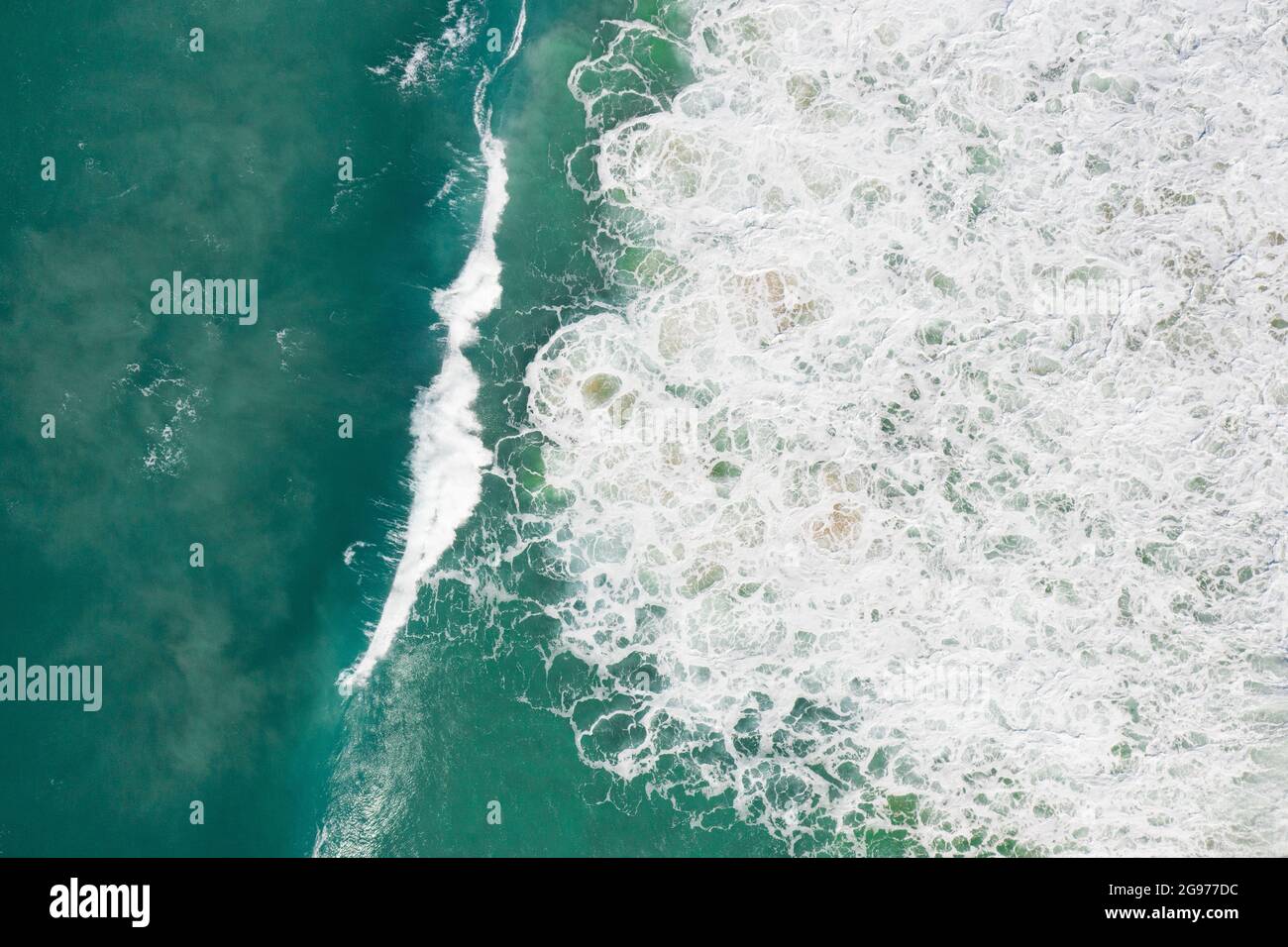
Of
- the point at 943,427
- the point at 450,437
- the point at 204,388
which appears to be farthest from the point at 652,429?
the point at 204,388

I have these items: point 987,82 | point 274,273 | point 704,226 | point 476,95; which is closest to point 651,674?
point 704,226

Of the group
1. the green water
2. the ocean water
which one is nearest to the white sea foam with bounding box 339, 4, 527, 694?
the ocean water

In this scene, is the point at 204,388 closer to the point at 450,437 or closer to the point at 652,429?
the point at 450,437

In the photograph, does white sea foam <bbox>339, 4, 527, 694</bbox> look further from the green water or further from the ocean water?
the green water

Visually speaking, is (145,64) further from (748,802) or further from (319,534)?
(748,802)

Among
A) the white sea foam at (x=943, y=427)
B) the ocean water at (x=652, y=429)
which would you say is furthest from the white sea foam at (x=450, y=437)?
the white sea foam at (x=943, y=427)
